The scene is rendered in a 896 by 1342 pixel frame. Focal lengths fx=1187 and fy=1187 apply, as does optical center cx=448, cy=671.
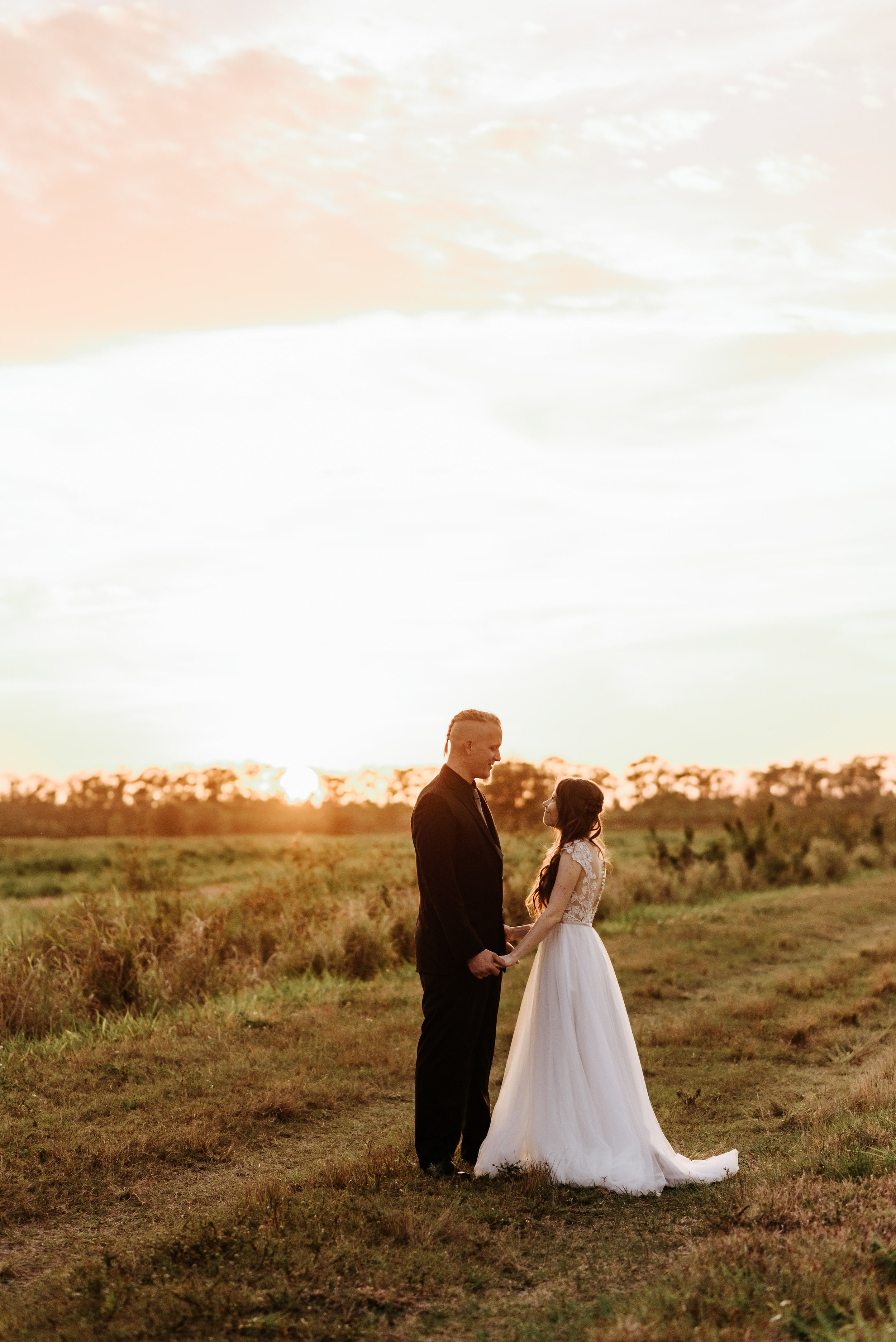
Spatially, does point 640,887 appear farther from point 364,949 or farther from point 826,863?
point 364,949

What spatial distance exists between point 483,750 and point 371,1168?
2164 mm

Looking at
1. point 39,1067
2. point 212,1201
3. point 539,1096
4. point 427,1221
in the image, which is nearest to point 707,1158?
point 539,1096

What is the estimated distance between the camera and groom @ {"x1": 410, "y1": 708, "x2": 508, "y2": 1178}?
19.6 feet

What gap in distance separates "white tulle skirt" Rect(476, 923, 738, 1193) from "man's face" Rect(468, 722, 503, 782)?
91 cm

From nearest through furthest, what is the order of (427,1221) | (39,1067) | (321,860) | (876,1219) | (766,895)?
(876,1219) → (427,1221) → (39,1067) → (321,860) → (766,895)

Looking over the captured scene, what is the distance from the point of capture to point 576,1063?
19.4ft

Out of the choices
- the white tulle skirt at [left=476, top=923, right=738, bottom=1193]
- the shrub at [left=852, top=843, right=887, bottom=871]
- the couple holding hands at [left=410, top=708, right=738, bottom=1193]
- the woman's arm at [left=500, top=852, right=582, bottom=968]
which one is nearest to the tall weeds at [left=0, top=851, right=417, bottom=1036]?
the couple holding hands at [left=410, top=708, right=738, bottom=1193]

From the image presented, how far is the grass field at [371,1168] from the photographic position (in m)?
4.13

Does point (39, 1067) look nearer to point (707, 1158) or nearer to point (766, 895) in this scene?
point (707, 1158)

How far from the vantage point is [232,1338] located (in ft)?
12.9

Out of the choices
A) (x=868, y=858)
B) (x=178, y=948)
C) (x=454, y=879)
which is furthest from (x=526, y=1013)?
(x=868, y=858)

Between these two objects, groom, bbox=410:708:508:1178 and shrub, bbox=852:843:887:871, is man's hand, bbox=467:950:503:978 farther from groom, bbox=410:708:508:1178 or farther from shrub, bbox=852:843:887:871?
shrub, bbox=852:843:887:871

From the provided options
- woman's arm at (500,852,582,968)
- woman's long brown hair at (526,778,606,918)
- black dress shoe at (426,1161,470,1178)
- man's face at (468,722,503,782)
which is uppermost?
man's face at (468,722,503,782)

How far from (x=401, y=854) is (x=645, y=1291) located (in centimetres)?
1642
